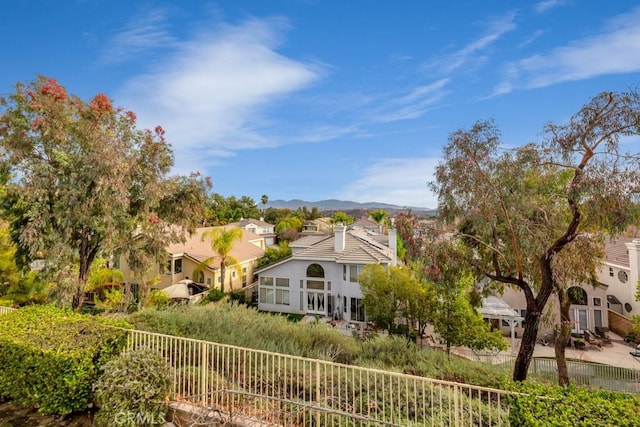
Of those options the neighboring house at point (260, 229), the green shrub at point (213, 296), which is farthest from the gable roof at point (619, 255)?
the neighboring house at point (260, 229)

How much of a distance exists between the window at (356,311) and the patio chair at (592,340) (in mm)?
13480

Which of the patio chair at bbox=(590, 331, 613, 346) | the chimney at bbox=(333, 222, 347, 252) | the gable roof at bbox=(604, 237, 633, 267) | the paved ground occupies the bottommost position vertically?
the paved ground

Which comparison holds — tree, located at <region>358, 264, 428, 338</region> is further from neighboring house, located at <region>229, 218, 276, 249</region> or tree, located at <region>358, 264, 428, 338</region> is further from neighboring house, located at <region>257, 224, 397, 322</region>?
neighboring house, located at <region>229, 218, 276, 249</region>

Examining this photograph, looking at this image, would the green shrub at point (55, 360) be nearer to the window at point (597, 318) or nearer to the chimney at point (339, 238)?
the chimney at point (339, 238)

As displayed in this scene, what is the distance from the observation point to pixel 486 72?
39.7 feet

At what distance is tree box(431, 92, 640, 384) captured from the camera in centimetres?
730

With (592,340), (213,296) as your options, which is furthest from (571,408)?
(213,296)

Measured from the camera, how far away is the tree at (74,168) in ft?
31.9

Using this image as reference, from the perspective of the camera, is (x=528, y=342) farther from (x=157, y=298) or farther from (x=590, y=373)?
(x=157, y=298)

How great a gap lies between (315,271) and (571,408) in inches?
771

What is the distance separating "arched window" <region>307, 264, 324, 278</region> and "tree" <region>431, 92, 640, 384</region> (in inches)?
533

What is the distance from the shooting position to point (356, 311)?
21.6 metres

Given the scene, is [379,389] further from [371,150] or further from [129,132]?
[371,150]

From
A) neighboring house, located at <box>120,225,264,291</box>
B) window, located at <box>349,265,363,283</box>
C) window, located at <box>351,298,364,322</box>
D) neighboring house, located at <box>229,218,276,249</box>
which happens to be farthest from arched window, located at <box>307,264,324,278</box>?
neighboring house, located at <box>229,218,276,249</box>
